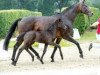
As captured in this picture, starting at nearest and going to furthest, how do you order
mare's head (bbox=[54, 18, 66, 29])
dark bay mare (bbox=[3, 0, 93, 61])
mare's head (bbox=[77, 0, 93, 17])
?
dark bay mare (bbox=[3, 0, 93, 61]), mare's head (bbox=[54, 18, 66, 29]), mare's head (bbox=[77, 0, 93, 17])

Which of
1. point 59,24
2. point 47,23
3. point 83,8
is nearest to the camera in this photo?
point 47,23

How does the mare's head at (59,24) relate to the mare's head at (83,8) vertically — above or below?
below

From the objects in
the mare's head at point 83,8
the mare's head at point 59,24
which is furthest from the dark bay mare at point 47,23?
the mare's head at point 59,24

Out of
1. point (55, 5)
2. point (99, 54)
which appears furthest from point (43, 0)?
point (99, 54)

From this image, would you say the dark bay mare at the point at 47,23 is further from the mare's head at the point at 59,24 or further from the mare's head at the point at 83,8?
the mare's head at the point at 59,24

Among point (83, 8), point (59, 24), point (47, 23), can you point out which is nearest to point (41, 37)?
point (47, 23)

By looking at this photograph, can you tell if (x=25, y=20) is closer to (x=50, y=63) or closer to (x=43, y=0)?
(x=50, y=63)

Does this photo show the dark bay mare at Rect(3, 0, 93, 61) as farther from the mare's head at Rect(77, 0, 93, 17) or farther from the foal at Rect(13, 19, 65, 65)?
the foal at Rect(13, 19, 65, 65)

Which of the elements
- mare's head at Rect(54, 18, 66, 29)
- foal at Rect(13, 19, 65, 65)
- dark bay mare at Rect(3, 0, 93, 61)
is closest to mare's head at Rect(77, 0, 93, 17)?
dark bay mare at Rect(3, 0, 93, 61)

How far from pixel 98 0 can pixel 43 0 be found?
118 ft

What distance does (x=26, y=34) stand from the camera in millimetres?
15219

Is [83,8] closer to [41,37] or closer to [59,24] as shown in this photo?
[59,24]

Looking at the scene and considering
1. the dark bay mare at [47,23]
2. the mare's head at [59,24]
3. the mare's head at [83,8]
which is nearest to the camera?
the dark bay mare at [47,23]

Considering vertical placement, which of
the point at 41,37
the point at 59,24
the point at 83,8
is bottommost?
Result: the point at 41,37
